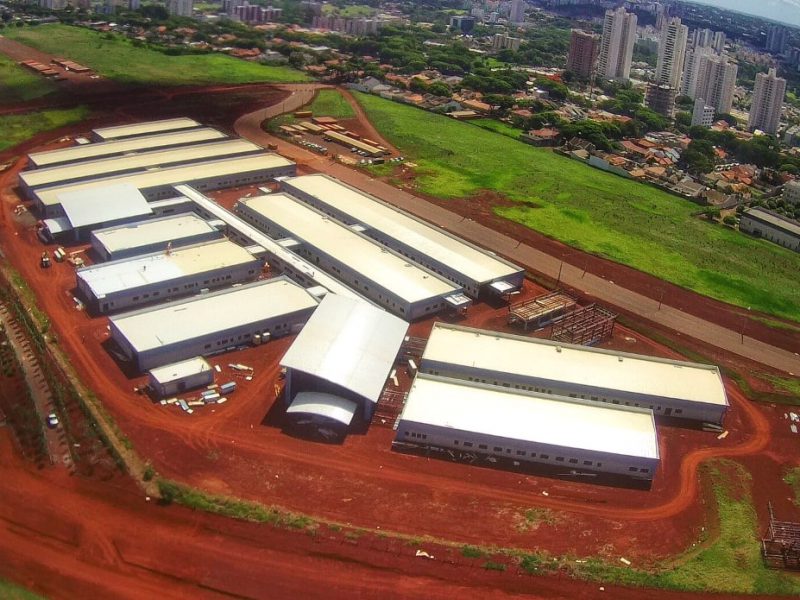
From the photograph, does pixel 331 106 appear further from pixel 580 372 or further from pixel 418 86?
pixel 580 372

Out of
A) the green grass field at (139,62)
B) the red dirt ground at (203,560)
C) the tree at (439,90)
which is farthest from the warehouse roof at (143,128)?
the red dirt ground at (203,560)

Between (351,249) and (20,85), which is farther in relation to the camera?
(20,85)

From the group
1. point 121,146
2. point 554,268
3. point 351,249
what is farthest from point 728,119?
point 121,146

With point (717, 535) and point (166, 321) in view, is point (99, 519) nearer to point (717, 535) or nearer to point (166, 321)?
point (166, 321)

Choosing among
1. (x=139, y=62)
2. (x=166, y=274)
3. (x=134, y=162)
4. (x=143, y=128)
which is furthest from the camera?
(x=139, y=62)

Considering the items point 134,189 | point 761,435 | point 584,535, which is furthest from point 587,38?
point 584,535

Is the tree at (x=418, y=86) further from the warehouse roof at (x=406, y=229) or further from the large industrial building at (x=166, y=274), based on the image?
the large industrial building at (x=166, y=274)

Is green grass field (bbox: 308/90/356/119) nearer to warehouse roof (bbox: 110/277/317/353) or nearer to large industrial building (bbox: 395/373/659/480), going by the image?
warehouse roof (bbox: 110/277/317/353)
